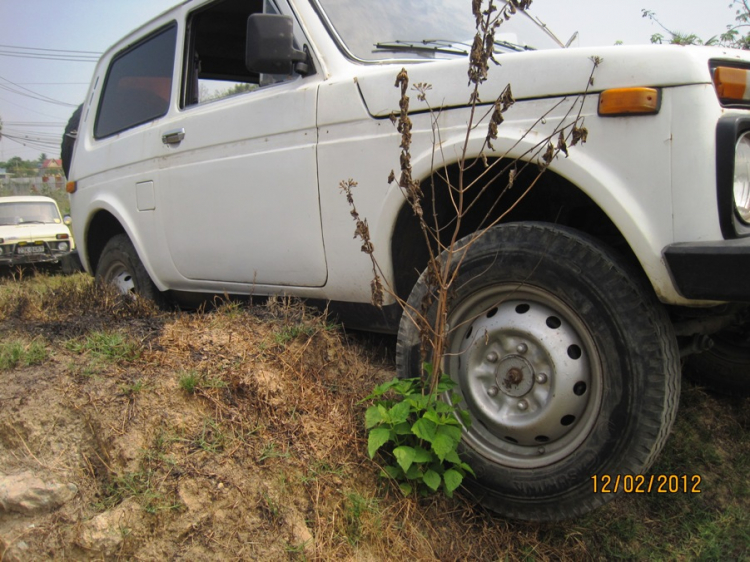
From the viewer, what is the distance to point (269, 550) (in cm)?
204

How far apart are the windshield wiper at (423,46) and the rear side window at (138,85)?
1.56 m

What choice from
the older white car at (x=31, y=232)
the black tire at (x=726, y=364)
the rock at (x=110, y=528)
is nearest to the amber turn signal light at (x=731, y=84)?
the black tire at (x=726, y=364)

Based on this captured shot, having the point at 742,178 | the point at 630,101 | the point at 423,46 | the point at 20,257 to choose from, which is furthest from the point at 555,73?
the point at 20,257

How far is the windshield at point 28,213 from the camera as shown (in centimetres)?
1206

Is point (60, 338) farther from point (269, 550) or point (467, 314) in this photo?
point (467, 314)

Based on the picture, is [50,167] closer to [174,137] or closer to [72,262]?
[72,262]

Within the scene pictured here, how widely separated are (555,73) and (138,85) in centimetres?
312

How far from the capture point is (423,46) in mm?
2844

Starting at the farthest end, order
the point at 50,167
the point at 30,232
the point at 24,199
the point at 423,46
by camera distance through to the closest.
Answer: the point at 50,167
the point at 24,199
the point at 30,232
the point at 423,46

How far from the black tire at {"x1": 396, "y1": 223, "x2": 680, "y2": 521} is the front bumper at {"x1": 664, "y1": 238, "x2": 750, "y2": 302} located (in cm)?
17

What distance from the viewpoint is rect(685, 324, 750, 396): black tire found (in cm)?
295

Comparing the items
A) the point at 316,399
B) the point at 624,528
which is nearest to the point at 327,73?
the point at 316,399

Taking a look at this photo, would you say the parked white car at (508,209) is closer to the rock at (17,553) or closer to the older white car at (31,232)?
the rock at (17,553)

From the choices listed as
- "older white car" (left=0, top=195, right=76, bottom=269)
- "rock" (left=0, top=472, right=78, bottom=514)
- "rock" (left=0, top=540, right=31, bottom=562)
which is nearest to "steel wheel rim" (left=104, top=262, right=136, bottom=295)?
"rock" (left=0, top=472, right=78, bottom=514)
